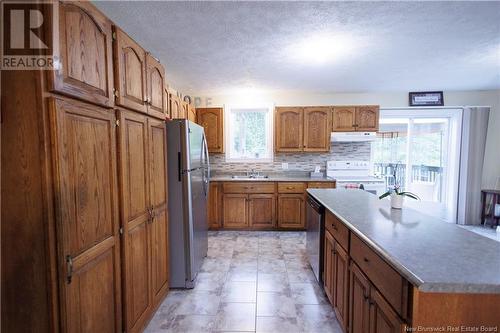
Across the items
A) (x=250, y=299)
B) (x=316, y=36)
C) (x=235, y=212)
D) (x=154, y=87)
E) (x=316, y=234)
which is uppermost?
(x=316, y=36)

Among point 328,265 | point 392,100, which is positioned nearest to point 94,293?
point 328,265

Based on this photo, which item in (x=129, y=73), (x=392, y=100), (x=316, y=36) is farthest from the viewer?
(x=392, y=100)

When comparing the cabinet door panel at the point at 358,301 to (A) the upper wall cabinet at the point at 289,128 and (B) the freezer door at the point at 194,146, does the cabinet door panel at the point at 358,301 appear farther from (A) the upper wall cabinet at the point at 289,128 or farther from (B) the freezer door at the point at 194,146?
(A) the upper wall cabinet at the point at 289,128

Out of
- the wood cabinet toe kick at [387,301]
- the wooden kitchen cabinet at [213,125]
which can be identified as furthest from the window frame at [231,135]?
the wood cabinet toe kick at [387,301]

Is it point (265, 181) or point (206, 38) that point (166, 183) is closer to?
point (206, 38)

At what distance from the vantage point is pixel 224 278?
102 inches

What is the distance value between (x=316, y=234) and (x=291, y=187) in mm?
1681

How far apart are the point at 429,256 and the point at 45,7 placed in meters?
1.93

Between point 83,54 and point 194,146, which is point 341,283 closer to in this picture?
point 194,146

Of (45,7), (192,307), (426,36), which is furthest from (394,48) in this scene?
(192,307)

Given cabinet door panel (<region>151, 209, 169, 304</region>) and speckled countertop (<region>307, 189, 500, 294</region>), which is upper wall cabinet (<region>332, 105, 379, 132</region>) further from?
cabinet door panel (<region>151, 209, 169, 304</region>)

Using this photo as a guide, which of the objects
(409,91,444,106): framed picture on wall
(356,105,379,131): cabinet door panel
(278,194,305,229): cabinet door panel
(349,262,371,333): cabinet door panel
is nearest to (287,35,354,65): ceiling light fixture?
(356,105,379,131): cabinet door panel

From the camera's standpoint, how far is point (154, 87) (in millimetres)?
1962

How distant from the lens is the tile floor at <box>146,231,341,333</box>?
6.22 feet
